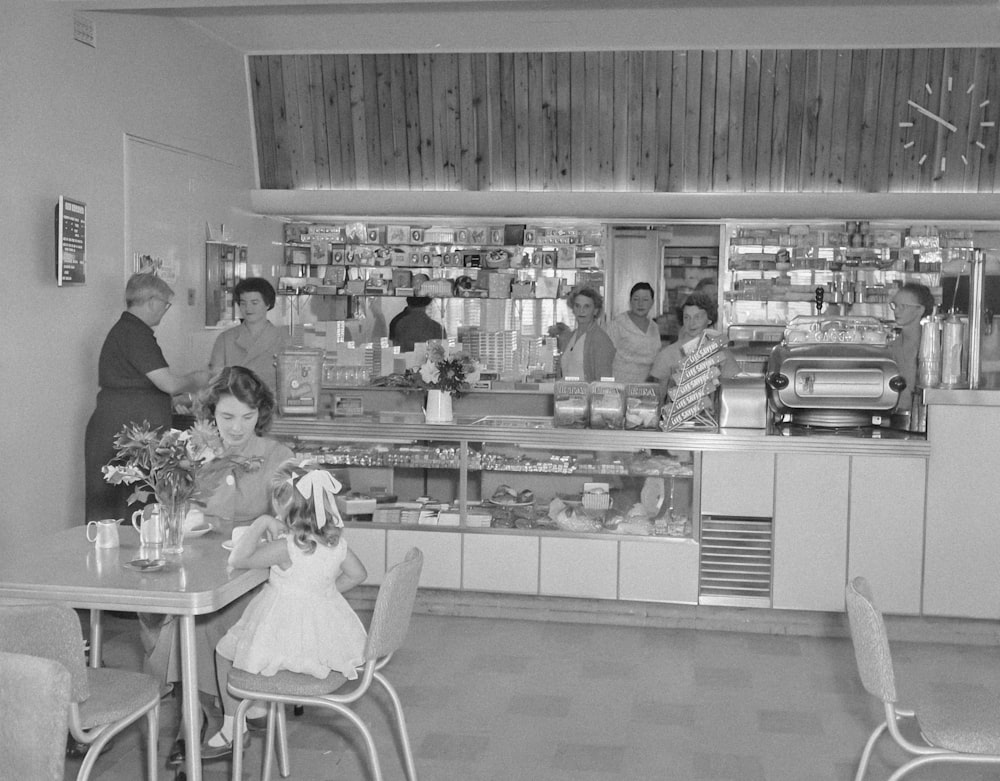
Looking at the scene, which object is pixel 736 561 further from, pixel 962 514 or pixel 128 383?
pixel 128 383

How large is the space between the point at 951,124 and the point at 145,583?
7.48 metres

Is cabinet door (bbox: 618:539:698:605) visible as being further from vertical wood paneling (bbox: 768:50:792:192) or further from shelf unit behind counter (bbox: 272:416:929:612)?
vertical wood paneling (bbox: 768:50:792:192)

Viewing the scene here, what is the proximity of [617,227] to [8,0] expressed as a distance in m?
5.64

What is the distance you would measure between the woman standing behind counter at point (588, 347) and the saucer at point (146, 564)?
14.7 ft

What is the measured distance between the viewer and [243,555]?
130 inches

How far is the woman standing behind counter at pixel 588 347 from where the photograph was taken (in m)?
7.55

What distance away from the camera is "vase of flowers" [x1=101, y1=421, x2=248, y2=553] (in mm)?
3471

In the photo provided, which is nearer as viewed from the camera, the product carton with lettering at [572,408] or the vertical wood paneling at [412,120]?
the product carton with lettering at [572,408]

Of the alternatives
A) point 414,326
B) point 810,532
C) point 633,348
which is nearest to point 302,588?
point 810,532

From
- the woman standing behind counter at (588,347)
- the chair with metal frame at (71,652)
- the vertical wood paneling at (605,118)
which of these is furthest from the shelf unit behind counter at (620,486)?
the vertical wood paneling at (605,118)

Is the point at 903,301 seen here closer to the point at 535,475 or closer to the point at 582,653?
the point at 535,475

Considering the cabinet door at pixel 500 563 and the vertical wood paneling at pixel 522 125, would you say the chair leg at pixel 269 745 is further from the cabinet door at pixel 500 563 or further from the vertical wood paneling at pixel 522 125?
the vertical wood paneling at pixel 522 125

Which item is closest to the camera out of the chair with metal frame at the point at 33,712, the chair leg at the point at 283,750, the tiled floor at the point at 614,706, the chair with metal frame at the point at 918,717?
the chair with metal frame at the point at 33,712

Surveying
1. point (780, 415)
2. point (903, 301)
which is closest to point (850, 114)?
point (903, 301)
